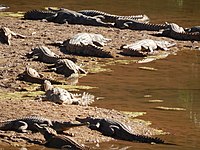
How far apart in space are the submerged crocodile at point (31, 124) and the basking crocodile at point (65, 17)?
10.4m

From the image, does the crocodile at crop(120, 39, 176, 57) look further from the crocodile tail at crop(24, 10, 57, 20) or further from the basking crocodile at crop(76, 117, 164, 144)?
the basking crocodile at crop(76, 117, 164, 144)

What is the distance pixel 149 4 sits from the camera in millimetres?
24812

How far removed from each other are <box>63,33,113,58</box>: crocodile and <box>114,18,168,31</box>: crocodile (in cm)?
282

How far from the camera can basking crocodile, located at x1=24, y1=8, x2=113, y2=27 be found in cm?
1919

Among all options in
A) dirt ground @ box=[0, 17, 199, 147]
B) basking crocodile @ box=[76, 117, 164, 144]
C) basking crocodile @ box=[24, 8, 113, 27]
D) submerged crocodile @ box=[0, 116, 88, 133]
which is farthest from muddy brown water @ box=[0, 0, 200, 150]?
basking crocodile @ box=[24, 8, 113, 27]

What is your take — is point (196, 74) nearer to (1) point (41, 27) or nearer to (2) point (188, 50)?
(2) point (188, 50)

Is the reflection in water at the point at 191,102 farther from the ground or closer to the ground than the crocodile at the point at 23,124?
closer to the ground

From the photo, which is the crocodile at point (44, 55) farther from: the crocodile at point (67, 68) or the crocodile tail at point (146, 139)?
the crocodile tail at point (146, 139)

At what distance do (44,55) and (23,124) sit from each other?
5411 mm

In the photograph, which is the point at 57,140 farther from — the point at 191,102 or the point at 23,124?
the point at 191,102

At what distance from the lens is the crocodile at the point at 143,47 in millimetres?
15414

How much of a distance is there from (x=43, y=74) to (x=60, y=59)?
91 centimetres

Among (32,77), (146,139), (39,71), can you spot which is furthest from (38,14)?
(146,139)

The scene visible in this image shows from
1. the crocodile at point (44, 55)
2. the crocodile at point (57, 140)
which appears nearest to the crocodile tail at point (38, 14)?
the crocodile at point (44, 55)
